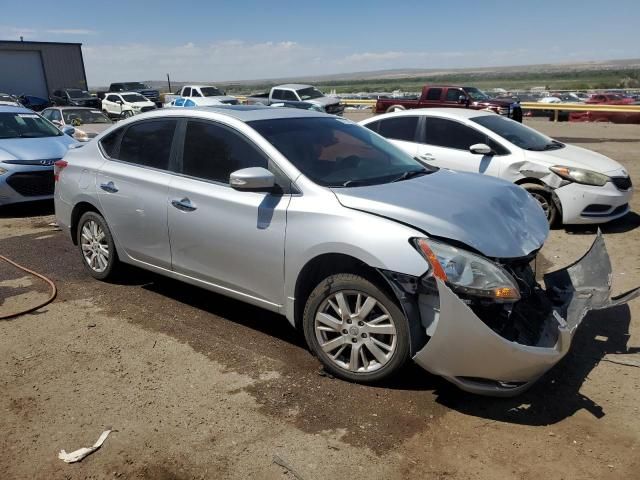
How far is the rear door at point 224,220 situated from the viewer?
388cm

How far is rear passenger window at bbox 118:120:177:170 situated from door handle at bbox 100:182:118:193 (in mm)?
251

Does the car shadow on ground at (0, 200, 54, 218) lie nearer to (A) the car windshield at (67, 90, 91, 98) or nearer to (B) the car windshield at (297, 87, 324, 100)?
(B) the car windshield at (297, 87, 324, 100)

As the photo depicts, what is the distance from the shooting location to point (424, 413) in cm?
331

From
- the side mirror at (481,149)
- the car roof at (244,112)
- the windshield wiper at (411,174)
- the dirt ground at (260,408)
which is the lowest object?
the dirt ground at (260,408)

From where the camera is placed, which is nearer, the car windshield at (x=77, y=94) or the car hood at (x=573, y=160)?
the car hood at (x=573, y=160)

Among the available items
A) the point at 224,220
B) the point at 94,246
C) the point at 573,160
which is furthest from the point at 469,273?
the point at 573,160

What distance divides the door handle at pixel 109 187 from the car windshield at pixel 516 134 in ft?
16.7

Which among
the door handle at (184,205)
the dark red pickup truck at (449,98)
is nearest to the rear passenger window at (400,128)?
the door handle at (184,205)

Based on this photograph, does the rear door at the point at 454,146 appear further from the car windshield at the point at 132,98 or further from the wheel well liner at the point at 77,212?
the car windshield at the point at 132,98

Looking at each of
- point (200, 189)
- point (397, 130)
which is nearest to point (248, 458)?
point (200, 189)

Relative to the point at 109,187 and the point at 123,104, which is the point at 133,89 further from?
the point at 109,187

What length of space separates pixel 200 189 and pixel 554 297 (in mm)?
2691

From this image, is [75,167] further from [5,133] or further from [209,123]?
[5,133]

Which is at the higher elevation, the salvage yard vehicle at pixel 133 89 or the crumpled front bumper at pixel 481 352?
the crumpled front bumper at pixel 481 352
